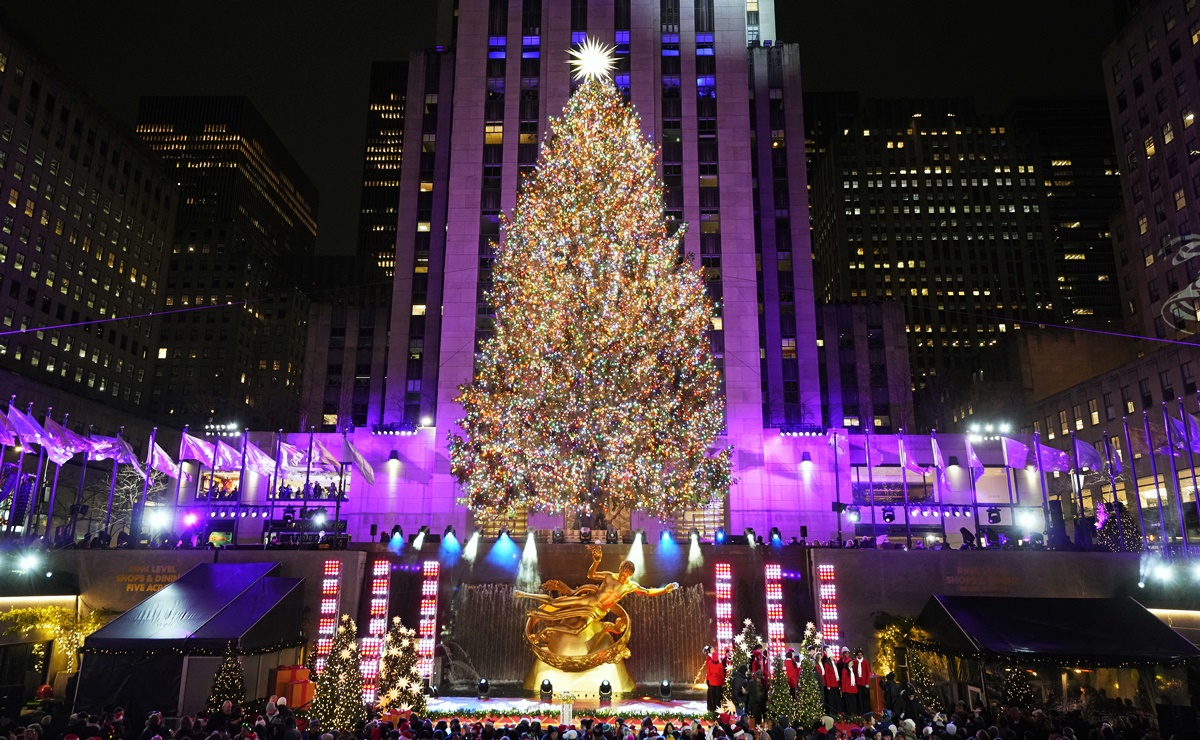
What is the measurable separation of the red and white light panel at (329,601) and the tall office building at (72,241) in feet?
193

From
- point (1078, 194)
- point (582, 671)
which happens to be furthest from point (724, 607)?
point (1078, 194)

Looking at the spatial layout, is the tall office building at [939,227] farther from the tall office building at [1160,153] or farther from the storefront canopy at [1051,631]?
the storefront canopy at [1051,631]

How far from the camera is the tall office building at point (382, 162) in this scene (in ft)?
590

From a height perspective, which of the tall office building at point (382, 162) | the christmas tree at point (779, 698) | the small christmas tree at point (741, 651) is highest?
the tall office building at point (382, 162)

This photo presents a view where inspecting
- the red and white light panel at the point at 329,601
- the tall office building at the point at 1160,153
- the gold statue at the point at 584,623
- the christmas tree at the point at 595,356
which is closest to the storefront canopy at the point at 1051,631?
the gold statue at the point at 584,623

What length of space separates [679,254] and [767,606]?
95.4 feet

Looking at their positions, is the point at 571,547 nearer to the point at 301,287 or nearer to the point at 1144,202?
the point at 1144,202

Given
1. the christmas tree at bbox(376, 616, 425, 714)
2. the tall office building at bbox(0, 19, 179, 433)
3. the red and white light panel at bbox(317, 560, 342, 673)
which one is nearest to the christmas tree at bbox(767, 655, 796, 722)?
the christmas tree at bbox(376, 616, 425, 714)

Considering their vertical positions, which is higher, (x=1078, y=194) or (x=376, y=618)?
(x=1078, y=194)

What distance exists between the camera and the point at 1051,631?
23.6m

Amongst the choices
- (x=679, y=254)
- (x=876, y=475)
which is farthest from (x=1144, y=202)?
(x=679, y=254)

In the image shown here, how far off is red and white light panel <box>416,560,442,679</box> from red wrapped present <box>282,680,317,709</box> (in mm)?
3639

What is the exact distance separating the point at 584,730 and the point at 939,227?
14568 centimetres

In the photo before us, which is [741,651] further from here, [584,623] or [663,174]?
[663,174]
